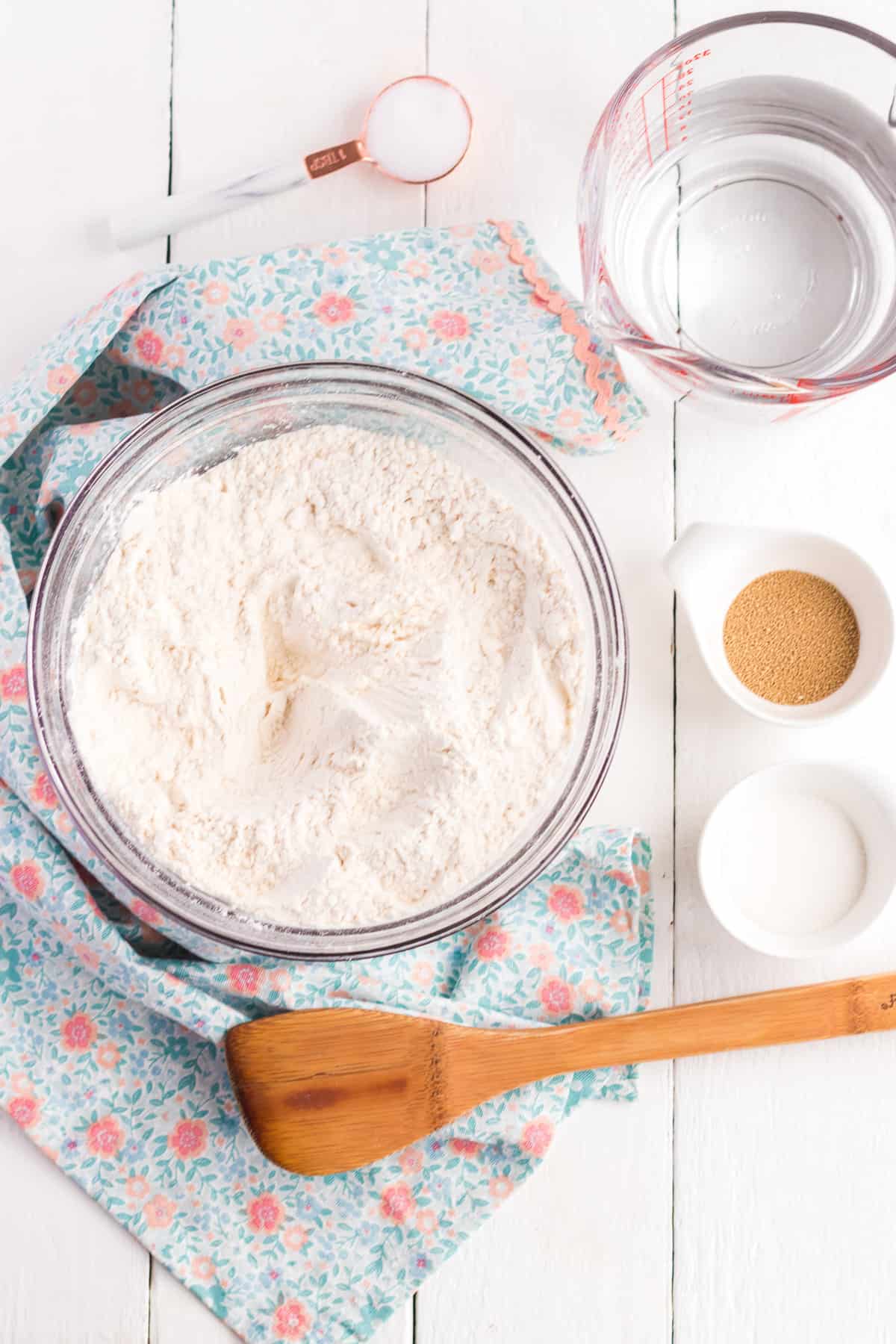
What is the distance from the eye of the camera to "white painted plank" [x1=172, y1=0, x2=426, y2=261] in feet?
3.46

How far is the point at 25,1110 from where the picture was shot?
0.98 meters

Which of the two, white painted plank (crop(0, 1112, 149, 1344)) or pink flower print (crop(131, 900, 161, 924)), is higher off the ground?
pink flower print (crop(131, 900, 161, 924))

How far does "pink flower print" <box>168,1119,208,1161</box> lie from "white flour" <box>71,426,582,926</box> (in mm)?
254

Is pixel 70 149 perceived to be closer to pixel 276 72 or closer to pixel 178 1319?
pixel 276 72

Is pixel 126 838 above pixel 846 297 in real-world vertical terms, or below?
below

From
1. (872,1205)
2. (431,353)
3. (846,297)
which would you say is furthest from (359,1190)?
(846,297)

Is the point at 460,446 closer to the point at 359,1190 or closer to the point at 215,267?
the point at 215,267

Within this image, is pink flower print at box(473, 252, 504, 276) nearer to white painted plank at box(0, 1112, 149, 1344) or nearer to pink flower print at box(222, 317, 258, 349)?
pink flower print at box(222, 317, 258, 349)

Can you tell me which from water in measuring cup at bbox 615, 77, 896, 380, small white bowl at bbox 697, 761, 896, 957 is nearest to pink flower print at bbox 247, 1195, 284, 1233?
small white bowl at bbox 697, 761, 896, 957

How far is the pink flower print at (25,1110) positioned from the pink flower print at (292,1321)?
0.85 feet

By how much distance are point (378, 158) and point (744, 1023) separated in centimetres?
81

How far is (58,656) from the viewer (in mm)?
891

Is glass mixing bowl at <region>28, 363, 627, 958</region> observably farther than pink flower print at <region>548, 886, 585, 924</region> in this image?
No

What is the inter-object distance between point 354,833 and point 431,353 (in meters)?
0.41
